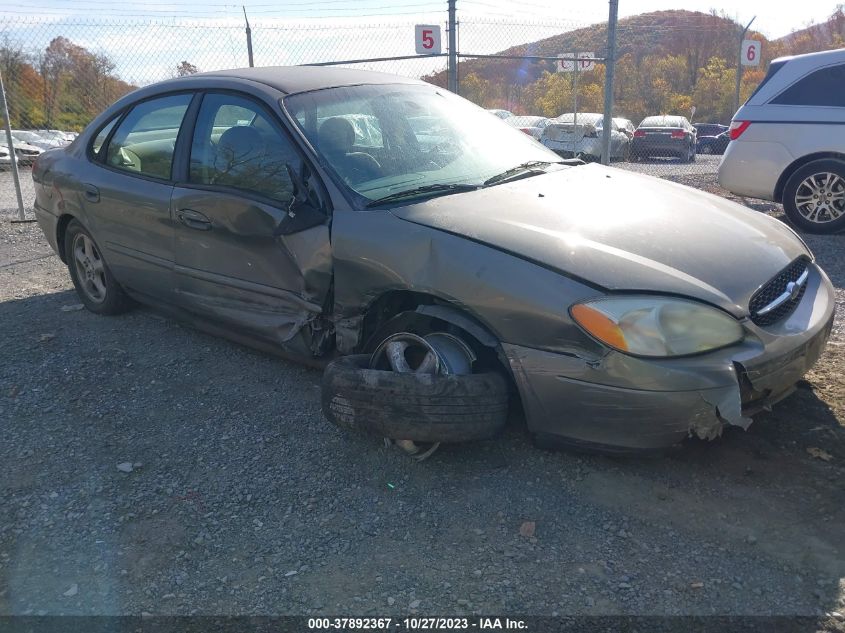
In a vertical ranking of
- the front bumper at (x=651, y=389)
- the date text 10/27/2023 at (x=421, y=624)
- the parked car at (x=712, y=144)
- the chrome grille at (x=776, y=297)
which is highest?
the chrome grille at (x=776, y=297)

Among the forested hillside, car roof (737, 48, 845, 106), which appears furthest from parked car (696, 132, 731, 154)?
car roof (737, 48, 845, 106)

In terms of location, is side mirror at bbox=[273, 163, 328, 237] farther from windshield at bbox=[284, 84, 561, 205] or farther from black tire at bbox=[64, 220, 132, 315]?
black tire at bbox=[64, 220, 132, 315]

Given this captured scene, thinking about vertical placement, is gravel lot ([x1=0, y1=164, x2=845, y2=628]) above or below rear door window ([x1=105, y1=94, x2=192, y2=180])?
below

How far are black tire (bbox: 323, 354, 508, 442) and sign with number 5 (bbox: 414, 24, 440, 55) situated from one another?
7168mm

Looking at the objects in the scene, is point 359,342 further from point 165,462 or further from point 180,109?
point 180,109

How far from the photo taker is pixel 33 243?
8.23m

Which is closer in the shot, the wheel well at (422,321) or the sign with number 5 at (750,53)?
the wheel well at (422,321)

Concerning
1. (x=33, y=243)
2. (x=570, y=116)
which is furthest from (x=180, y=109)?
(x=570, y=116)

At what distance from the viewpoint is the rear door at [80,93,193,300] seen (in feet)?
14.4

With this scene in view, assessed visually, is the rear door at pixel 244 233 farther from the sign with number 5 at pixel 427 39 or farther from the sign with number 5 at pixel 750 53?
the sign with number 5 at pixel 750 53

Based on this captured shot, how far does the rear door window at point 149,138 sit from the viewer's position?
4.40 meters

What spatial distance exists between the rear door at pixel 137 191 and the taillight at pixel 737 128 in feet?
20.1

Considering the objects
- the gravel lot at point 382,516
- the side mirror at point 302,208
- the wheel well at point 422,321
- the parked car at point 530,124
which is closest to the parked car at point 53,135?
the parked car at point 530,124

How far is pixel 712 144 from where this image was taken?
24.9 m
